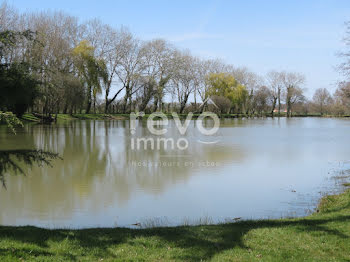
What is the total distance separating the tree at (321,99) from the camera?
90.7 metres

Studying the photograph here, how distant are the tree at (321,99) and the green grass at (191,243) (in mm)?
91855

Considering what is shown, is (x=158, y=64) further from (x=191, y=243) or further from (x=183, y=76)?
(x=191, y=243)

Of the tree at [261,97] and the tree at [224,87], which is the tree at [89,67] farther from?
the tree at [261,97]

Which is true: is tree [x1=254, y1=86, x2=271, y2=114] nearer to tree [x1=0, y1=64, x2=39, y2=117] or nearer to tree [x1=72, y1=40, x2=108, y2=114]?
tree [x1=72, y1=40, x2=108, y2=114]

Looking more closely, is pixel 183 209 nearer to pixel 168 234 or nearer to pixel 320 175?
pixel 168 234

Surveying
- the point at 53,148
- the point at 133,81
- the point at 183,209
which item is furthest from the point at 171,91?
the point at 183,209

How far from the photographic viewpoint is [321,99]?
95.6m

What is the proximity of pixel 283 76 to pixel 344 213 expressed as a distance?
77.9m

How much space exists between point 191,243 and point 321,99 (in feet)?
326

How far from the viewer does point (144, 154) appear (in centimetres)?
1487

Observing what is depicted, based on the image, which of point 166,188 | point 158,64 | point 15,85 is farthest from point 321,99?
point 15,85

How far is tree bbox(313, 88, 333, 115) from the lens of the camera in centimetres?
9074

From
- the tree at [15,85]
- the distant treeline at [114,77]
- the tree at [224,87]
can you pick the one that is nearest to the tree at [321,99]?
the distant treeline at [114,77]

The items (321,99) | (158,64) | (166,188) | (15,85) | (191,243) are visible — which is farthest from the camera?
(321,99)
